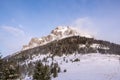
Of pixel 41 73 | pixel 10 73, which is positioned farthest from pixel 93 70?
pixel 10 73

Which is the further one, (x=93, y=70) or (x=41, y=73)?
(x=93, y=70)

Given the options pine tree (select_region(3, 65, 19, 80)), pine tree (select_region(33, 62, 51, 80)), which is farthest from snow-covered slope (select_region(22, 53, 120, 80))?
pine tree (select_region(3, 65, 19, 80))

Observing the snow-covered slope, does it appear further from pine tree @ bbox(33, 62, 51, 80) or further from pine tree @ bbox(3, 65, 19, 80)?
pine tree @ bbox(3, 65, 19, 80)

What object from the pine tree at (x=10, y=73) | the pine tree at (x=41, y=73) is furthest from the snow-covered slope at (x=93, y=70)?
the pine tree at (x=10, y=73)

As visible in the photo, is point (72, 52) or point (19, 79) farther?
point (72, 52)

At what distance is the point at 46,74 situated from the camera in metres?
34.5

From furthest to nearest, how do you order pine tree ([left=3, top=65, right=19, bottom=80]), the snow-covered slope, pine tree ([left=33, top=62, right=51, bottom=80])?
the snow-covered slope
pine tree ([left=33, top=62, right=51, bottom=80])
pine tree ([left=3, top=65, right=19, bottom=80])

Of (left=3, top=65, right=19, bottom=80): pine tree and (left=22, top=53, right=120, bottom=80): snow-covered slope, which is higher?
(left=3, top=65, right=19, bottom=80): pine tree

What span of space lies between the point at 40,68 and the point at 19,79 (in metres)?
6.88

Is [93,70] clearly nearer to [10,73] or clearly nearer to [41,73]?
[41,73]

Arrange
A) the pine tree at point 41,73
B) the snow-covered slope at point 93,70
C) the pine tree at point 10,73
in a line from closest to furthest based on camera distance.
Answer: the pine tree at point 10,73, the pine tree at point 41,73, the snow-covered slope at point 93,70

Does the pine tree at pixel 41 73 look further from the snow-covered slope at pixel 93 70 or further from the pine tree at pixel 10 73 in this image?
the snow-covered slope at pixel 93 70

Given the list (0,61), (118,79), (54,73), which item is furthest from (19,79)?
(54,73)

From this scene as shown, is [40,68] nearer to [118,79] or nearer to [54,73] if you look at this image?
[118,79]
